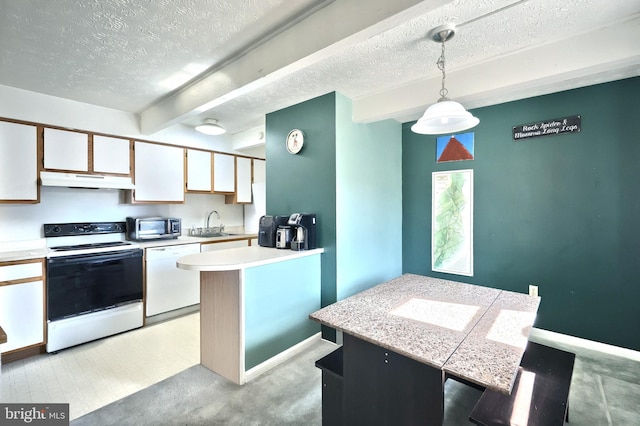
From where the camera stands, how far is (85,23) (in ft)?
5.72

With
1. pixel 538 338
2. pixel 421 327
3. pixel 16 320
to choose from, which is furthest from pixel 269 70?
→ pixel 538 338

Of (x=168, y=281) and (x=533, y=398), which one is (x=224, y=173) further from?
(x=533, y=398)

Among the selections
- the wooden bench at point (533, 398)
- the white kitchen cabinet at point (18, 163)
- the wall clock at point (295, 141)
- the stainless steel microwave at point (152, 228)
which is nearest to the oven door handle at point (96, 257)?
the stainless steel microwave at point (152, 228)

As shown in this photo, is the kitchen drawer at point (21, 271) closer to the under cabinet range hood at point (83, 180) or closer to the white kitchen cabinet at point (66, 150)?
the under cabinet range hood at point (83, 180)

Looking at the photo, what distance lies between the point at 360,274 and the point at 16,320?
3.09 m

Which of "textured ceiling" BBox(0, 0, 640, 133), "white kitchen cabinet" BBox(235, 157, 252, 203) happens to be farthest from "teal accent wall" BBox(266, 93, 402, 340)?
"white kitchen cabinet" BBox(235, 157, 252, 203)

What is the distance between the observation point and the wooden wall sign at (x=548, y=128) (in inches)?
104

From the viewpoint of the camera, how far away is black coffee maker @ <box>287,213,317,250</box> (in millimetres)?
2758

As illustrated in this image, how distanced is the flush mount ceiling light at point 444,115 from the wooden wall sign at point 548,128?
1.43m

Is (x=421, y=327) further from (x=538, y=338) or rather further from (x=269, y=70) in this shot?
(x=538, y=338)

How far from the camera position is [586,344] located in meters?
2.60

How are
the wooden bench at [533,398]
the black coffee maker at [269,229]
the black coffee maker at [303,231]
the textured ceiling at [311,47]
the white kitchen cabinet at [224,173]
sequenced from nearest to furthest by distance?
the wooden bench at [533,398]
the textured ceiling at [311,47]
the black coffee maker at [303,231]
the black coffee maker at [269,229]
the white kitchen cabinet at [224,173]

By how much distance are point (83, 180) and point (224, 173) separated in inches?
65.5

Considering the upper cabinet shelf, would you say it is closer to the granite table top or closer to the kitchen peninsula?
the kitchen peninsula
